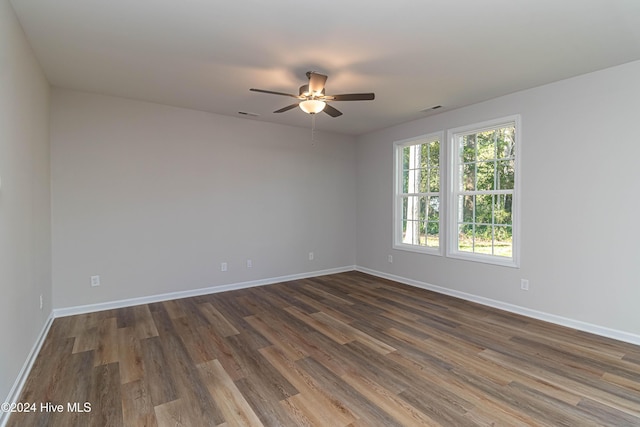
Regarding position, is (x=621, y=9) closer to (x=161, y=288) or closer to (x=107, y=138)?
(x=107, y=138)

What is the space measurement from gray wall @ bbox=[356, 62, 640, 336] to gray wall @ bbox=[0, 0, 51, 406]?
15.3ft

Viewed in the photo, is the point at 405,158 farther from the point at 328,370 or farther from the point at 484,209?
the point at 328,370

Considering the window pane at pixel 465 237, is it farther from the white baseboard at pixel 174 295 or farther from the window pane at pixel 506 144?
the white baseboard at pixel 174 295

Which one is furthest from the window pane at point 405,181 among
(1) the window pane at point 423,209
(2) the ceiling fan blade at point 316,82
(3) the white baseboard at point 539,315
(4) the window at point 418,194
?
(2) the ceiling fan blade at point 316,82

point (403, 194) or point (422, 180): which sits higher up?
point (422, 180)

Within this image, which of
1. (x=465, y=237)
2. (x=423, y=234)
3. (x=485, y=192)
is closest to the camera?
(x=485, y=192)

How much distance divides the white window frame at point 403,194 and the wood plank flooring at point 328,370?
1242mm

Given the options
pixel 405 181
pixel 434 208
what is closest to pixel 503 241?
pixel 434 208

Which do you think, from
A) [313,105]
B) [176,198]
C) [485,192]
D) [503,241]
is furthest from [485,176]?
[176,198]

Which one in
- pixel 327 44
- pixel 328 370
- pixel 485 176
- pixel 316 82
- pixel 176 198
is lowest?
pixel 328 370

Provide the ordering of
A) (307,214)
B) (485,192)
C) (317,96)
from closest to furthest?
(317,96) < (485,192) < (307,214)

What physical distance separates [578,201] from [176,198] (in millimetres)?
4872

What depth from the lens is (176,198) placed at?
4.32 m

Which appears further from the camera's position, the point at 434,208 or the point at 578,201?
the point at 434,208
